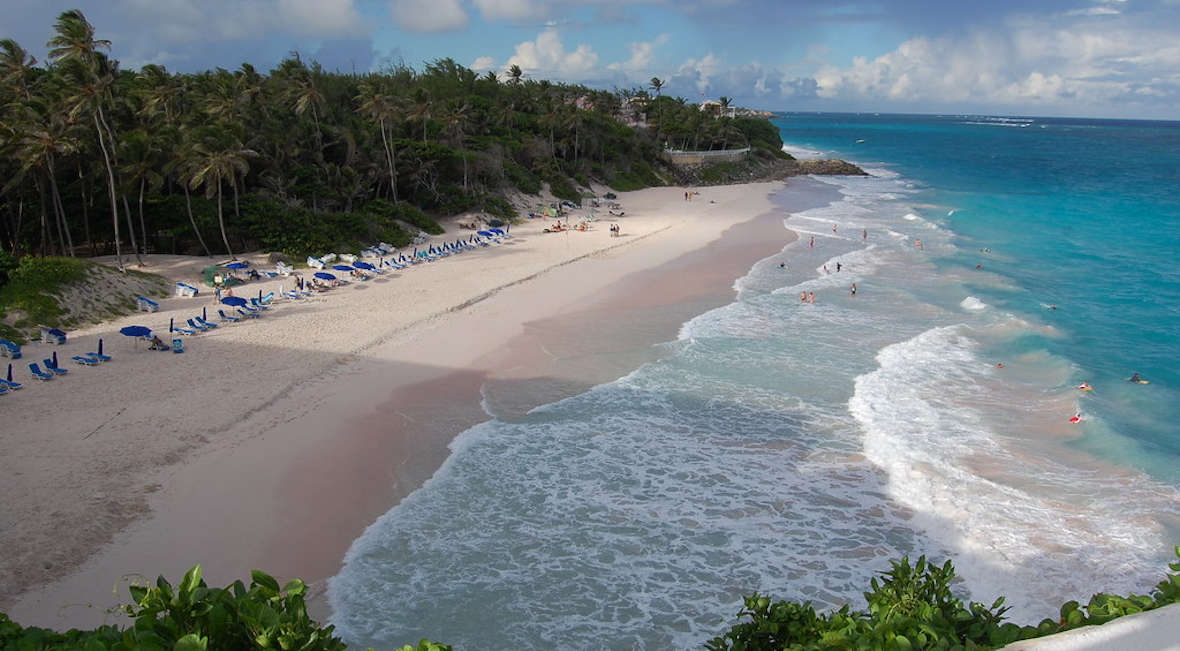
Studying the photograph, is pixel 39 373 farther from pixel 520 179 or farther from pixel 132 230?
pixel 520 179

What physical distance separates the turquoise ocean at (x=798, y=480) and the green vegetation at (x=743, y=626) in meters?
6.39

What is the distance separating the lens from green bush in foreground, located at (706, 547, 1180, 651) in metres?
4.34

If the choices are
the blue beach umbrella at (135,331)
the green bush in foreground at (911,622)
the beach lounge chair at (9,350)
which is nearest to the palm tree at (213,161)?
the blue beach umbrella at (135,331)

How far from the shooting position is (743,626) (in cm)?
539

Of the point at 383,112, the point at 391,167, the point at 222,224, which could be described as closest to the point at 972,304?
the point at 391,167

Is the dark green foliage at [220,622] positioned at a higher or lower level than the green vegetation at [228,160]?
lower

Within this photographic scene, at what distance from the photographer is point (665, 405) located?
1948 cm

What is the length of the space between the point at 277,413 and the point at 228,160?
55.9 ft

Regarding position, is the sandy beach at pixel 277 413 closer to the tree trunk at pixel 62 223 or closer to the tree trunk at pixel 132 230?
the tree trunk at pixel 132 230

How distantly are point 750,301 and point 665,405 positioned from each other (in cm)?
1217

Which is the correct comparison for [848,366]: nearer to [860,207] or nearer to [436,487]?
[436,487]

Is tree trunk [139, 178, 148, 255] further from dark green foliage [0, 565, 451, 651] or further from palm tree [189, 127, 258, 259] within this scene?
dark green foliage [0, 565, 451, 651]

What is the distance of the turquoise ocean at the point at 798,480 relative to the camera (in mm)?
12023

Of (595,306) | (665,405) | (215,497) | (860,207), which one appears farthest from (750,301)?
(860,207)
